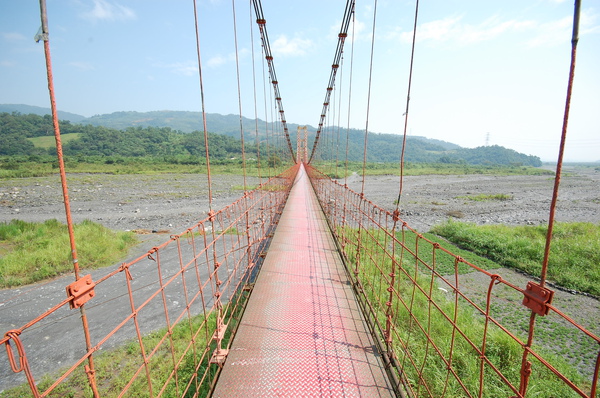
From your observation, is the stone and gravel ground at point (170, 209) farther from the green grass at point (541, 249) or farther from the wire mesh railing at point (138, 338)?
the wire mesh railing at point (138, 338)

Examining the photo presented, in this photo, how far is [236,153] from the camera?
57469 millimetres

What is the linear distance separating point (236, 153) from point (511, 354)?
5752 cm

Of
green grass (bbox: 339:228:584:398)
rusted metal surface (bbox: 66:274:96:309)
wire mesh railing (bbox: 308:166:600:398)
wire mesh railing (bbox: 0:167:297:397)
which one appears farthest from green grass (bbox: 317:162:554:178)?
rusted metal surface (bbox: 66:274:96:309)

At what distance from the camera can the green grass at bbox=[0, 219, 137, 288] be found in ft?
18.5

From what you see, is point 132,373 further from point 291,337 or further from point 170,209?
point 170,209

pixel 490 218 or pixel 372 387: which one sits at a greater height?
pixel 372 387

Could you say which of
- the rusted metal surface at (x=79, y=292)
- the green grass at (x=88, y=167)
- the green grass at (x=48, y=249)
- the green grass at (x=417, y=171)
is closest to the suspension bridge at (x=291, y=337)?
the rusted metal surface at (x=79, y=292)

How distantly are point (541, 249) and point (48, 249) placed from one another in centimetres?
1176

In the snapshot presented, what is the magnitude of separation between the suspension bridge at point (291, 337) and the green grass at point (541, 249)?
1.61 m

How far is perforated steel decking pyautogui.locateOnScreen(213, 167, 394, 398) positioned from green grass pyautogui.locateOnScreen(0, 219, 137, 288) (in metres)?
5.33

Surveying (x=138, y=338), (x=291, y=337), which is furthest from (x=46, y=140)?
(x=291, y=337)

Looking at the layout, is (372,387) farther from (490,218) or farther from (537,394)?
(490,218)

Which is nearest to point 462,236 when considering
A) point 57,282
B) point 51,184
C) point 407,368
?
point 407,368

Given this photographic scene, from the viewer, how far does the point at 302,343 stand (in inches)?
78.8
